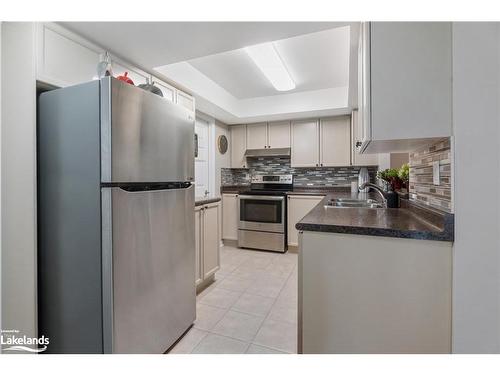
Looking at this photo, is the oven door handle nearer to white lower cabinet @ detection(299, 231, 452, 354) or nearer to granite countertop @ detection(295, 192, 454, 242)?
granite countertop @ detection(295, 192, 454, 242)

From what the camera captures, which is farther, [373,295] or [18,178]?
[18,178]

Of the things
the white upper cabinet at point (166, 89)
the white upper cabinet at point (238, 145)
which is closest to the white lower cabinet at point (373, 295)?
the white upper cabinet at point (166, 89)

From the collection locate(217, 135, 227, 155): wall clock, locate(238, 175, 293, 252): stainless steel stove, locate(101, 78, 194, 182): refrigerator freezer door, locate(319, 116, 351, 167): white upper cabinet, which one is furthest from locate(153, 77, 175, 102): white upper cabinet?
locate(319, 116, 351, 167): white upper cabinet

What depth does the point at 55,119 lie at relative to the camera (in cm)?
127

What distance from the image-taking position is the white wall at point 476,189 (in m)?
0.84

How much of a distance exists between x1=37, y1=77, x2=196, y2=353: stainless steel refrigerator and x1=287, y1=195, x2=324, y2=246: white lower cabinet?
2421mm

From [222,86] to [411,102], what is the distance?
8.67 feet

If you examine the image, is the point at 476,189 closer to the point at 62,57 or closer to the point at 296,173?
the point at 62,57

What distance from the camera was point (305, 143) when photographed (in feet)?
12.4

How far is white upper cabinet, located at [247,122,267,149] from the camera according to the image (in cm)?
402

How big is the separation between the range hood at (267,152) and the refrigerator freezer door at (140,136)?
2.42 m

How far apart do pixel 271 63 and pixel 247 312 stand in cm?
228

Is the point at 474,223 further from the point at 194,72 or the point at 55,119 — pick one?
the point at 194,72

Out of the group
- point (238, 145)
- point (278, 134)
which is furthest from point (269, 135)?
point (238, 145)
